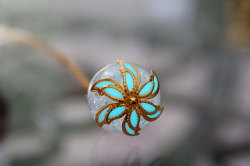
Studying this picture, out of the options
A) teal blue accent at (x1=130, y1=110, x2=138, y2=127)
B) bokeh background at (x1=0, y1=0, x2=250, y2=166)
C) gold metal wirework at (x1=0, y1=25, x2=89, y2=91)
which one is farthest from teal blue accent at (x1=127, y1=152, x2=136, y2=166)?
gold metal wirework at (x1=0, y1=25, x2=89, y2=91)

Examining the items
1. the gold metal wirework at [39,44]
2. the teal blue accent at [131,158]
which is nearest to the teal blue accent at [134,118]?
the teal blue accent at [131,158]

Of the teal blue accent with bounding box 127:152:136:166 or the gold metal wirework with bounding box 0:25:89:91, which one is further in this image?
the gold metal wirework with bounding box 0:25:89:91

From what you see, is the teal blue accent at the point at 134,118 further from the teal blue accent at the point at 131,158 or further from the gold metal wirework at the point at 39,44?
the gold metal wirework at the point at 39,44

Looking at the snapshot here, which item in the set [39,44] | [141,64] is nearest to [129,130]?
[141,64]

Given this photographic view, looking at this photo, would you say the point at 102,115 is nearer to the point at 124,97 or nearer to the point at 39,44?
the point at 124,97

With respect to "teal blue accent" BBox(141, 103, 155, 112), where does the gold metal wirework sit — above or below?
above

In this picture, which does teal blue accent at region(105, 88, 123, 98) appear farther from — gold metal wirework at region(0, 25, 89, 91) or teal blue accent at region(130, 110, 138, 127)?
gold metal wirework at region(0, 25, 89, 91)
